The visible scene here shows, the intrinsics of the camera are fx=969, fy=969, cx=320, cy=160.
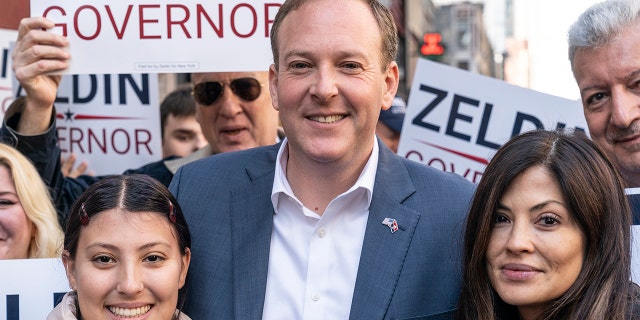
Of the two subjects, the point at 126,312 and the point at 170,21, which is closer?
the point at 126,312

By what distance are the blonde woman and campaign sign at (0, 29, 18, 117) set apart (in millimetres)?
1750

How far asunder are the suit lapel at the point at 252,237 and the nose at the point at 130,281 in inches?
14.3

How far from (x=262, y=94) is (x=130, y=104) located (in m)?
1.06

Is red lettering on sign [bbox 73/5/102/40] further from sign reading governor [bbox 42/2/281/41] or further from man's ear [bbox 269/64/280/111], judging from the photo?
man's ear [bbox 269/64/280/111]

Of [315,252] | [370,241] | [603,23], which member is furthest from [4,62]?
[603,23]

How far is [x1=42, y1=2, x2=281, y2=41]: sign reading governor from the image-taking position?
4566 mm

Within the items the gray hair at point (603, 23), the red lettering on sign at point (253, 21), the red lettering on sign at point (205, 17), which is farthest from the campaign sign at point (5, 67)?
the gray hair at point (603, 23)

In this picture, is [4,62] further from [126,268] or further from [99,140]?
[126,268]

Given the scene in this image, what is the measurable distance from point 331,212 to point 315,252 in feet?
0.53

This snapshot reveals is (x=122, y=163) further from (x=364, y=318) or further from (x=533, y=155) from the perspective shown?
(x=533, y=155)

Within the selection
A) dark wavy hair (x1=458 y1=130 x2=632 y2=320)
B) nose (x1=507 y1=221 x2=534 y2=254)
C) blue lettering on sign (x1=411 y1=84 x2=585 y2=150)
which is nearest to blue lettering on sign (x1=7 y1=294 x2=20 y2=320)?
dark wavy hair (x1=458 y1=130 x2=632 y2=320)

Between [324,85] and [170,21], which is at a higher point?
[170,21]

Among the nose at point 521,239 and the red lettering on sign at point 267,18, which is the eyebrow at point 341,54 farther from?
the red lettering on sign at point 267,18

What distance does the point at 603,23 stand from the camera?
3.80 metres
